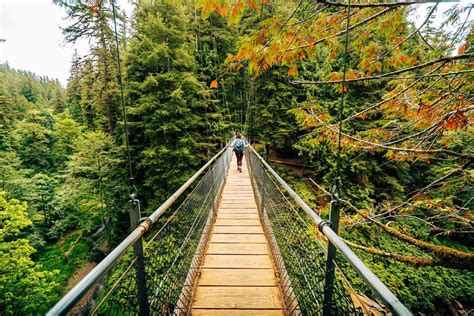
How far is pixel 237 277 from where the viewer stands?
8.10 feet

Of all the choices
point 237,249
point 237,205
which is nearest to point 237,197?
point 237,205

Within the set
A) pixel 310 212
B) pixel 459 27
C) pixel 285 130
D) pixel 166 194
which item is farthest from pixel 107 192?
pixel 459 27

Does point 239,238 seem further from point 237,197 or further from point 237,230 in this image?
point 237,197

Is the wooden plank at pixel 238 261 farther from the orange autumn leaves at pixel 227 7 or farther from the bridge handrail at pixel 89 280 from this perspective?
the orange autumn leaves at pixel 227 7

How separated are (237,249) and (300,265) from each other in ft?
4.32

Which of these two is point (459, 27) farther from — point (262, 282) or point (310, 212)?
point (262, 282)

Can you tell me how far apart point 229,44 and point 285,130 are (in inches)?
382

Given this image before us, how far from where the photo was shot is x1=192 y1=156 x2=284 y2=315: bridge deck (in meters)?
2.05

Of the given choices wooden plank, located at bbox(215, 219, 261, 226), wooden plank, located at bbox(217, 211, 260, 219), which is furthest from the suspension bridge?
wooden plank, located at bbox(217, 211, 260, 219)

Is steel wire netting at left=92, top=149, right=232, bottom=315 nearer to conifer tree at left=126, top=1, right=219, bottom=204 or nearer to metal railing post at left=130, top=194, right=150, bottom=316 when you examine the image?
metal railing post at left=130, top=194, right=150, bottom=316

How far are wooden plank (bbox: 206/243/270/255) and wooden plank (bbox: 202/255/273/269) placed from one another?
75mm

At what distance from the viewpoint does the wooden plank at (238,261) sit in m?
2.68

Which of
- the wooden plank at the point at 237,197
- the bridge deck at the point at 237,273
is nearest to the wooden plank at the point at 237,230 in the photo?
the bridge deck at the point at 237,273

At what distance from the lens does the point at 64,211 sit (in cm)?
2025
